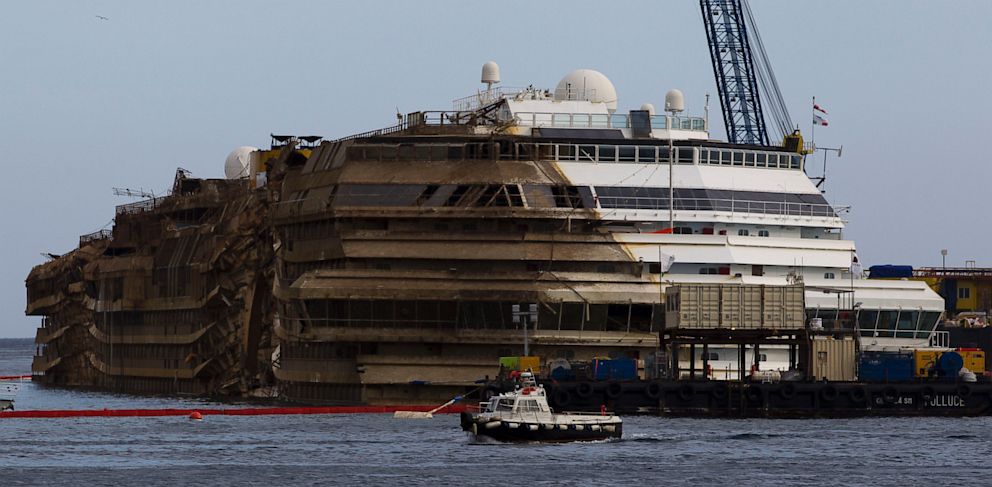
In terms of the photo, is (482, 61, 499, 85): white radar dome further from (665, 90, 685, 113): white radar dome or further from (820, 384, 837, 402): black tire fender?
(820, 384, 837, 402): black tire fender

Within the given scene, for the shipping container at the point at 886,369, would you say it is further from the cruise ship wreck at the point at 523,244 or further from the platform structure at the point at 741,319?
the cruise ship wreck at the point at 523,244

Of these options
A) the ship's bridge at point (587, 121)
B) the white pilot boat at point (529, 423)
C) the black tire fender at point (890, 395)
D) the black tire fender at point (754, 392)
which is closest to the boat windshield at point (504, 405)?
the white pilot boat at point (529, 423)

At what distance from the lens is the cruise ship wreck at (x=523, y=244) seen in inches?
5153

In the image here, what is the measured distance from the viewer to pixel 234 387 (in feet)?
527

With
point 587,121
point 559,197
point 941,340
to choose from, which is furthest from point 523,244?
point 941,340

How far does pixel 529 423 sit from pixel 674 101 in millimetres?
58210

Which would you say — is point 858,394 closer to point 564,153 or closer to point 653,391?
point 653,391

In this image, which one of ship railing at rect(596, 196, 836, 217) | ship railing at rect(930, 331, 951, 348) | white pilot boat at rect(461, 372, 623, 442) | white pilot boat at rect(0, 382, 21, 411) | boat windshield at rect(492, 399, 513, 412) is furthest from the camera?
ship railing at rect(930, 331, 951, 348)

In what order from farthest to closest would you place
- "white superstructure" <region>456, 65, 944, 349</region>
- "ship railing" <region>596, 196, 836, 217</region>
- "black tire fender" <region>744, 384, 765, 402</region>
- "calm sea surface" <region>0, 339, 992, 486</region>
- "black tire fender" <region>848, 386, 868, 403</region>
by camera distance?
"ship railing" <region>596, 196, 836, 217</region> < "white superstructure" <region>456, 65, 944, 349</region> < "black tire fender" <region>848, 386, 868, 403</region> < "black tire fender" <region>744, 384, 765, 402</region> < "calm sea surface" <region>0, 339, 992, 486</region>

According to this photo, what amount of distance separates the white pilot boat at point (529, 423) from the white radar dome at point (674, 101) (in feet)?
182

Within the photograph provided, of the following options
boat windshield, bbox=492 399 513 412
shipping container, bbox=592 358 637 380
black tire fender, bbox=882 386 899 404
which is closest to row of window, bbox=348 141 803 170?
shipping container, bbox=592 358 637 380

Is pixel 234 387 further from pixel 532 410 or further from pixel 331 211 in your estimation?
pixel 532 410

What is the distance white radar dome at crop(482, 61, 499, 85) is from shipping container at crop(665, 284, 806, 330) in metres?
38.6

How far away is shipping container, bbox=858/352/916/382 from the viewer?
123m
